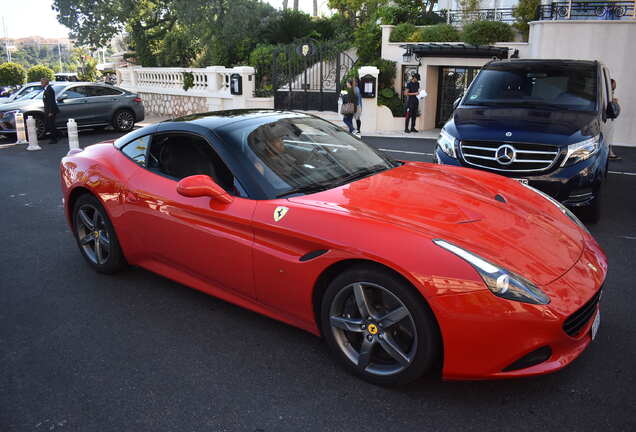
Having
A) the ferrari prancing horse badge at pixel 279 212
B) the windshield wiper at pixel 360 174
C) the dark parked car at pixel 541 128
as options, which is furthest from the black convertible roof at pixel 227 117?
the dark parked car at pixel 541 128

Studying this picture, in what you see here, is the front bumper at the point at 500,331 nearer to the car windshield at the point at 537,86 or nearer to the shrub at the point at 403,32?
the car windshield at the point at 537,86

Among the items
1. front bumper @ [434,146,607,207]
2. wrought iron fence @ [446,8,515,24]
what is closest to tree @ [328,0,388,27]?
wrought iron fence @ [446,8,515,24]

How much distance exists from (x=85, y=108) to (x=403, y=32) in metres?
11.1

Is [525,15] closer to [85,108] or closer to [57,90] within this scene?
[85,108]

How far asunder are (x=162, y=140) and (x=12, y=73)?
37.9 meters

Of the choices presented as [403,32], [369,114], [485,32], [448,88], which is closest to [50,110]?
[369,114]

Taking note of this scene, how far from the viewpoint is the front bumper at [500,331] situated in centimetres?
275

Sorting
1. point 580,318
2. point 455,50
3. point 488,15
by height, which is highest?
point 488,15

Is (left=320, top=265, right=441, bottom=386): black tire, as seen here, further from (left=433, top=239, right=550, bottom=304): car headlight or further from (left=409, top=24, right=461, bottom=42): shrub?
(left=409, top=24, right=461, bottom=42): shrub

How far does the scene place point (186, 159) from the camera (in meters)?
4.25

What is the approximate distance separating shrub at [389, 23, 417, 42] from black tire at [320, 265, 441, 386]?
60.6 feet

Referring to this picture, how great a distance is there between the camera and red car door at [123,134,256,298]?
3.69 metres

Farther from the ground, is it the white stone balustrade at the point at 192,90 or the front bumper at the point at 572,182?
the white stone balustrade at the point at 192,90

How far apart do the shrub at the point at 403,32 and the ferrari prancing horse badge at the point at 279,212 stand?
1809cm
